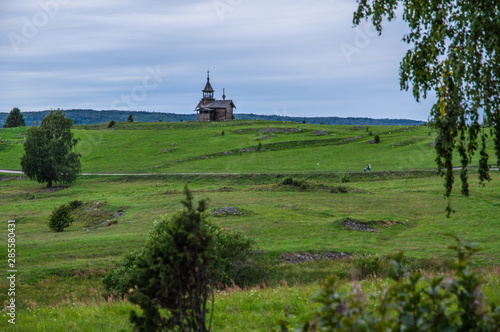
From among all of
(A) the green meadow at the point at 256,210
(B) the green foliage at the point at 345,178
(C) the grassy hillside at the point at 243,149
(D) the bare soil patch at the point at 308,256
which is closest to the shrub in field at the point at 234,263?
(A) the green meadow at the point at 256,210

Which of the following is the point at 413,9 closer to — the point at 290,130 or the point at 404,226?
the point at 404,226

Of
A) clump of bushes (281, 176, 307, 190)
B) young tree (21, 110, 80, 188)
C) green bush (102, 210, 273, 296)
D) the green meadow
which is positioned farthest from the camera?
young tree (21, 110, 80, 188)

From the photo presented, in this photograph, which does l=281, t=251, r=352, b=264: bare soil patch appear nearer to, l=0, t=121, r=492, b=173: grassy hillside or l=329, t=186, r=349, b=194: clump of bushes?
l=329, t=186, r=349, b=194: clump of bushes

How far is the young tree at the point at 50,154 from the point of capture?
76188 mm

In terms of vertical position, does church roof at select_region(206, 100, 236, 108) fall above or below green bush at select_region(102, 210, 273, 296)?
above

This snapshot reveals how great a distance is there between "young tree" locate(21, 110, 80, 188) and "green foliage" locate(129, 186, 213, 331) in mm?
76162

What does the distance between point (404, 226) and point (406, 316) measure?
1418 inches

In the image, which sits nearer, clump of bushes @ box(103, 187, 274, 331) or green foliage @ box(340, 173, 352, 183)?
clump of bushes @ box(103, 187, 274, 331)

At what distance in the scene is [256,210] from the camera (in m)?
43.8

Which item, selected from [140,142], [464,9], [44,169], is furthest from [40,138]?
[464,9]

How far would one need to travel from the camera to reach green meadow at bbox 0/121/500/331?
12.1 meters

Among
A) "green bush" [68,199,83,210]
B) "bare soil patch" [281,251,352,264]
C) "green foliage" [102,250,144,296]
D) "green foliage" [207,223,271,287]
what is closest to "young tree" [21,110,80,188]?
"green bush" [68,199,83,210]

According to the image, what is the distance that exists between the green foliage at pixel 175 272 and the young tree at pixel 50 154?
250 feet

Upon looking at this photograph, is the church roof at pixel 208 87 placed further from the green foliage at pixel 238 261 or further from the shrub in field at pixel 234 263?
the green foliage at pixel 238 261
